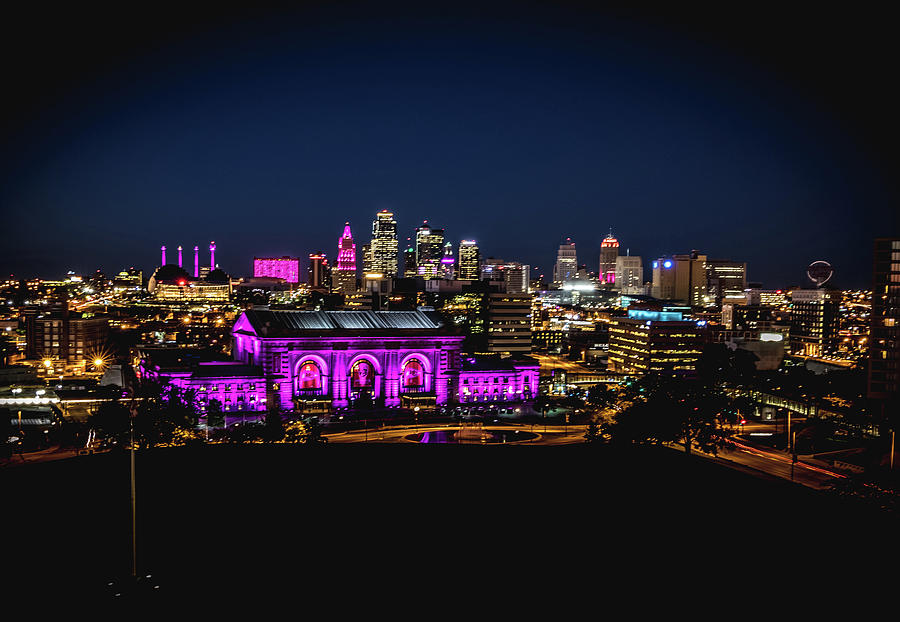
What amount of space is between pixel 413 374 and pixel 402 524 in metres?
52.4

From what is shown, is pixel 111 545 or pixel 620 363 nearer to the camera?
pixel 111 545

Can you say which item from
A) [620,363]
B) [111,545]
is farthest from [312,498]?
[620,363]

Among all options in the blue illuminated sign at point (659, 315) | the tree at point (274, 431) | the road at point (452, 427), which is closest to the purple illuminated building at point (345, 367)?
the road at point (452, 427)

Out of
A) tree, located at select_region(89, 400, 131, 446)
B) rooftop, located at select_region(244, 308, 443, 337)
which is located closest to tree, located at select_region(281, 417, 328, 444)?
tree, located at select_region(89, 400, 131, 446)

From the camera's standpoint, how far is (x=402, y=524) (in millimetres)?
30156

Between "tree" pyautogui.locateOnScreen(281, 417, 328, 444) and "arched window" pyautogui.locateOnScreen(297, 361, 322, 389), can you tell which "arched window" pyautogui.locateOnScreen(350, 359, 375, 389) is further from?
"tree" pyautogui.locateOnScreen(281, 417, 328, 444)

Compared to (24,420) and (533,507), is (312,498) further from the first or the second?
(24,420)

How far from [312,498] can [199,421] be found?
39.3 m

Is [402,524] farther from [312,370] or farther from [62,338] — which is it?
[62,338]

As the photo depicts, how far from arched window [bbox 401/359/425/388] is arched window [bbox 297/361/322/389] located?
30.6ft

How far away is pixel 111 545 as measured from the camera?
27094 millimetres

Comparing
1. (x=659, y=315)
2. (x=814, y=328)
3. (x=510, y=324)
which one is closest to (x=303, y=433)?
(x=659, y=315)

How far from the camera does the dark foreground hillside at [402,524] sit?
24.7m

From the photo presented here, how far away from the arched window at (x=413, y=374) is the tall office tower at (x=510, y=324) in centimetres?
6575
